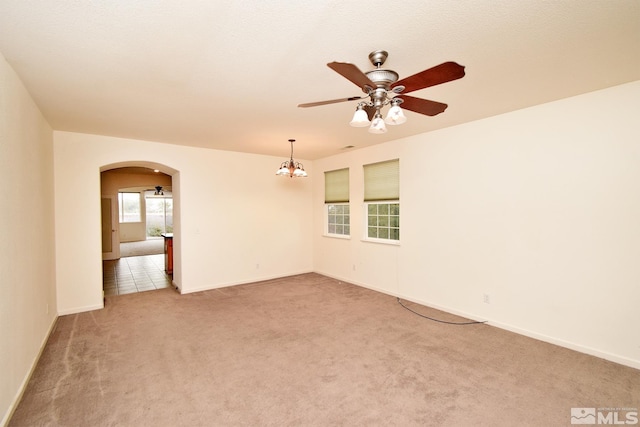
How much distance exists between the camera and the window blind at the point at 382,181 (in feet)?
16.2

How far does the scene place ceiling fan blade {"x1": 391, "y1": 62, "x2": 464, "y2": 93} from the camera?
1.60 m

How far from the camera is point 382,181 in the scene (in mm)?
5156

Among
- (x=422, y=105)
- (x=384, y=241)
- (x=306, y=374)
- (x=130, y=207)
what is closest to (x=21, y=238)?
(x=306, y=374)

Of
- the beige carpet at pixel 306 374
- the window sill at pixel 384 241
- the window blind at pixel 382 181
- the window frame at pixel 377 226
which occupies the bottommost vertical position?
the beige carpet at pixel 306 374

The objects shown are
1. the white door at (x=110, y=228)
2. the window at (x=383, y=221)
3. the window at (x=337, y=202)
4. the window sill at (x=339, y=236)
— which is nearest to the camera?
the window at (x=383, y=221)

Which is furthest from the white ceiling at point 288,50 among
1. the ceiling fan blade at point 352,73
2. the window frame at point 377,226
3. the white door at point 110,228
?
the white door at point 110,228

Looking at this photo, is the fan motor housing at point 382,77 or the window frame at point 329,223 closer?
the fan motor housing at point 382,77

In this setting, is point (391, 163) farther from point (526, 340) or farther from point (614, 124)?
point (526, 340)

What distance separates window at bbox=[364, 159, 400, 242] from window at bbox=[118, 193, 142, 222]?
11777mm

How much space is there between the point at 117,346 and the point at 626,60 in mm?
5369

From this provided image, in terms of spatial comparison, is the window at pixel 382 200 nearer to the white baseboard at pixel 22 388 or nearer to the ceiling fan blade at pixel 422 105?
the ceiling fan blade at pixel 422 105

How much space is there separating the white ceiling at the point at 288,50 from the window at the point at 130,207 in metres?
10.9

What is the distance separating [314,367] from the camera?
275cm

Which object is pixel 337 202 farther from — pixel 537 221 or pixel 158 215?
pixel 158 215
